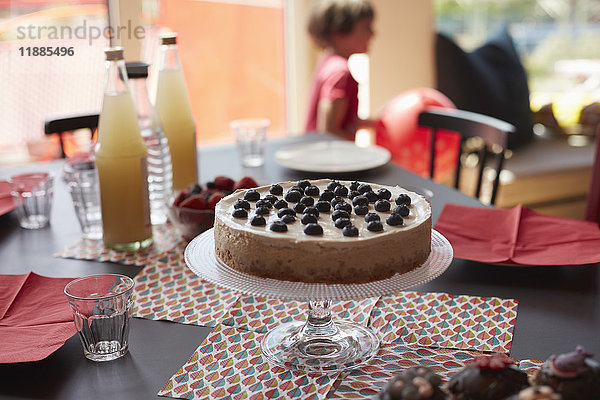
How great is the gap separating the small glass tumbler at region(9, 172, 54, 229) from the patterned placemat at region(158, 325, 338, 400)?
2.19ft

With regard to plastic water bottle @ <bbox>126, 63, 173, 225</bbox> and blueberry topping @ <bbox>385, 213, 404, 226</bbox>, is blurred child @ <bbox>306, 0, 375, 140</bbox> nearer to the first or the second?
plastic water bottle @ <bbox>126, 63, 173, 225</bbox>

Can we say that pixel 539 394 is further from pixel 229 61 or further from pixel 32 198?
pixel 229 61

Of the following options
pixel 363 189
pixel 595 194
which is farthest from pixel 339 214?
pixel 595 194

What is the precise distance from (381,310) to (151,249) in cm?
50

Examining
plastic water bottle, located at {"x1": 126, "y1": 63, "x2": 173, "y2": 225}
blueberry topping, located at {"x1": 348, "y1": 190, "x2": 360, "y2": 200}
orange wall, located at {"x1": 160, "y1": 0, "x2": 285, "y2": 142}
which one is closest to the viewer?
blueberry topping, located at {"x1": 348, "y1": 190, "x2": 360, "y2": 200}

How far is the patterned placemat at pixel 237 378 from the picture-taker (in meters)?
0.83

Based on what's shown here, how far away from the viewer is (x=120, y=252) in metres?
1.31

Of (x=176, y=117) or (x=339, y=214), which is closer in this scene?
(x=339, y=214)

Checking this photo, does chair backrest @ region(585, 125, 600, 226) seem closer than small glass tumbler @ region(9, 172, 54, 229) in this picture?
No

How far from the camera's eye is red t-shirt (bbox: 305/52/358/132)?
9.33 ft

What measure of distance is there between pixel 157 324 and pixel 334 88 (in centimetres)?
197

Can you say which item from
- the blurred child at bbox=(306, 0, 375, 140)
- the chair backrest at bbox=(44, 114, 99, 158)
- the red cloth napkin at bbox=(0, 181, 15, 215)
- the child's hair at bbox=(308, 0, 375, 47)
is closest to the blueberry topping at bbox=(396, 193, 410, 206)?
the red cloth napkin at bbox=(0, 181, 15, 215)

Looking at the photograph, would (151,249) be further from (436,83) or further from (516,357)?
(436,83)

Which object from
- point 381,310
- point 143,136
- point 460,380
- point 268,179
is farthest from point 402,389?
point 268,179
